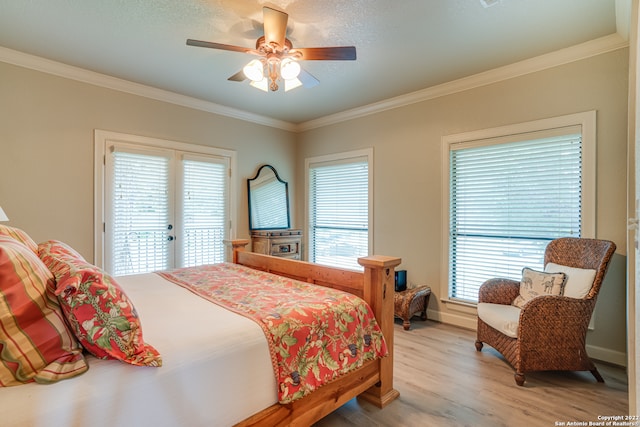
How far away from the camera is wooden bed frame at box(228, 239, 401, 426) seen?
59.1 inches

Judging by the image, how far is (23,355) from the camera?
0.98 meters

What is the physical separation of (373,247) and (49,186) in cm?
361

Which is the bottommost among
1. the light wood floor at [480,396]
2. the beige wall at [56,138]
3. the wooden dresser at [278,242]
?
the light wood floor at [480,396]

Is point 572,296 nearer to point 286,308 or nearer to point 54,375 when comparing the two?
point 286,308

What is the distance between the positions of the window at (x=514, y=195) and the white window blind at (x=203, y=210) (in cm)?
291

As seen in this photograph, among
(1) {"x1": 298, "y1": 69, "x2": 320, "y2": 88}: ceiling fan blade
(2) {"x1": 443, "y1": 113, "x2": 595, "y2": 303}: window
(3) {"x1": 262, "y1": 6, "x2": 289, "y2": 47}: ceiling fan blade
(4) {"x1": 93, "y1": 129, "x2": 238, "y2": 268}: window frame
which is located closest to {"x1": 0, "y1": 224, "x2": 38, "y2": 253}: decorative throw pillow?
(4) {"x1": 93, "y1": 129, "x2": 238, "y2": 268}: window frame

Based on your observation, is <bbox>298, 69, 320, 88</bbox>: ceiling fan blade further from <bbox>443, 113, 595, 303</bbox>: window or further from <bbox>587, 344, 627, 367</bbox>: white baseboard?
<bbox>587, 344, 627, 367</bbox>: white baseboard

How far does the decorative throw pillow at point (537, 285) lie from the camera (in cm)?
242

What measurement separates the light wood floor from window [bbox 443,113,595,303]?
95cm

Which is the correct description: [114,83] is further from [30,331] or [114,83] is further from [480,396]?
[480,396]

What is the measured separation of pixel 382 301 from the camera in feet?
6.24

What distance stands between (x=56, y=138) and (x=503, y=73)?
4.44 m

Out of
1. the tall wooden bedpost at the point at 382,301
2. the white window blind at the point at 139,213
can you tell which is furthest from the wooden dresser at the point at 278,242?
the tall wooden bedpost at the point at 382,301

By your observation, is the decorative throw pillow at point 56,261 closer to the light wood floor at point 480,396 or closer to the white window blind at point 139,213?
the light wood floor at point 480,396
